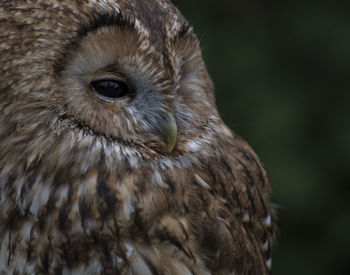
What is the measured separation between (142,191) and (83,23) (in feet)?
1.52

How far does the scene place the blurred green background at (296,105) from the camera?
10.6 feet

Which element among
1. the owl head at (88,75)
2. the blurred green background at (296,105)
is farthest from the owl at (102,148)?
the blurred green background at (296,105)

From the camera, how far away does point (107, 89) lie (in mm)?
1539

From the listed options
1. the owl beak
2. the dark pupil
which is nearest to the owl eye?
the dark pupil

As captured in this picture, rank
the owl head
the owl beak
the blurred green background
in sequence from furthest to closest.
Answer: the blurred green background, the owl beak, the owl head

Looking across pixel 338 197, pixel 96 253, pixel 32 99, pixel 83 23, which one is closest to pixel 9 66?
pixel 32 99

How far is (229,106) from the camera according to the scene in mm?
3314

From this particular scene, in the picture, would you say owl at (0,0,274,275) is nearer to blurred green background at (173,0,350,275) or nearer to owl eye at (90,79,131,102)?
owl eye at (90,79,131,102)

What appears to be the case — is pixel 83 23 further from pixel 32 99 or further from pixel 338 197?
pixel 338 197

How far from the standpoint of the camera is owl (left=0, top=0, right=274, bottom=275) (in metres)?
1.50

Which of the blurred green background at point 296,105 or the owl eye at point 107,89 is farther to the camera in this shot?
the blurred green background at point 296,105

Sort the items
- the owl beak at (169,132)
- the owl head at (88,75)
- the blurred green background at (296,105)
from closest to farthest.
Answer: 1. the owl head at (88,75)
2. the owl beak at (169,132)
3. the blurred green background at (296,105)

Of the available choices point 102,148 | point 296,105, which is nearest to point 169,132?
point 102,148

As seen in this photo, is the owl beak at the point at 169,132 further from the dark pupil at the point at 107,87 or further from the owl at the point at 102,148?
the dark pupil at the point at 107,87
